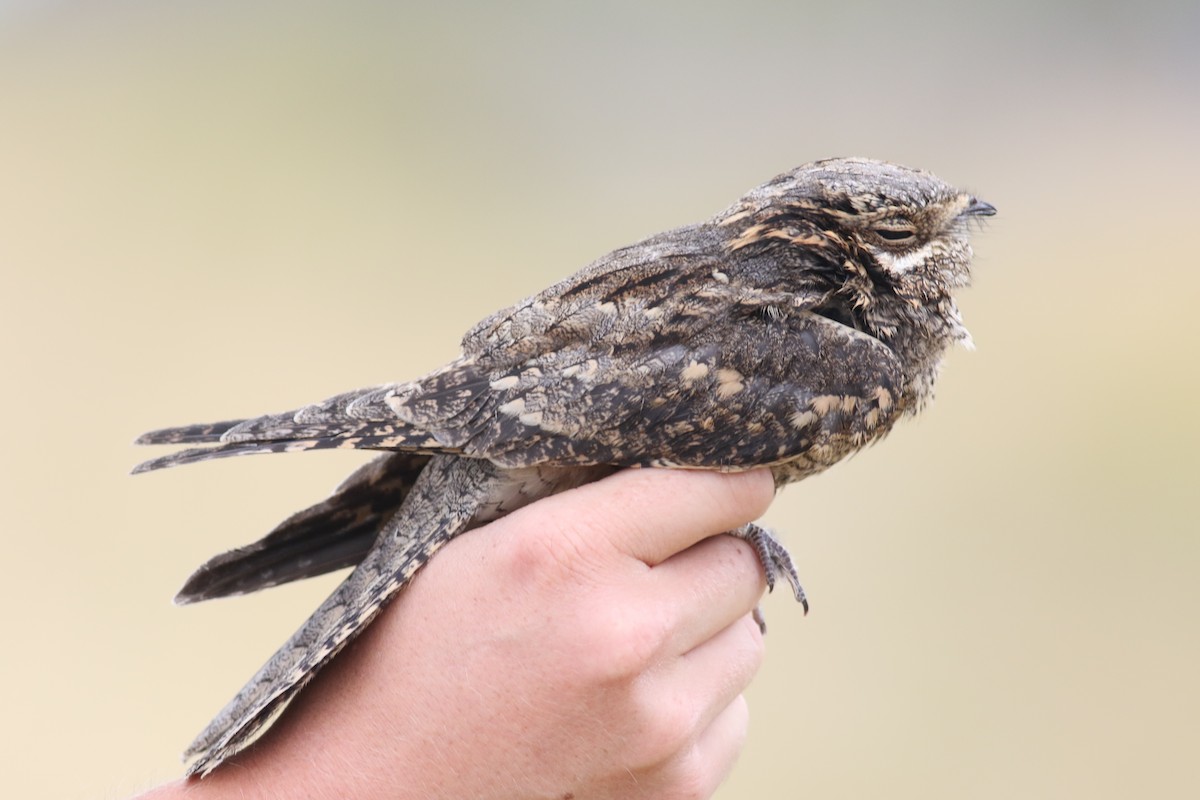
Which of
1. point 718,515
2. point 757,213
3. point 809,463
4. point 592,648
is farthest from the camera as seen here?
point 757,213

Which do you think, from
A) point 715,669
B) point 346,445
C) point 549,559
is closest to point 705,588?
point 715,669

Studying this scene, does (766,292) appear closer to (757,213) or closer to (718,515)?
(757,213)

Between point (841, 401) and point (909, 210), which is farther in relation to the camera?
point (909, 210)

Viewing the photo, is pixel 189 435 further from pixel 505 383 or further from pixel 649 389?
pixel 649 389

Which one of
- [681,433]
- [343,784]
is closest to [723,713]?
[681,433]

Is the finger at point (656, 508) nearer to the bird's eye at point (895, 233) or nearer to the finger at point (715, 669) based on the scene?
the finger at point (715, 669)

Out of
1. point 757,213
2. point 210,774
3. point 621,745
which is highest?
point 757,213
